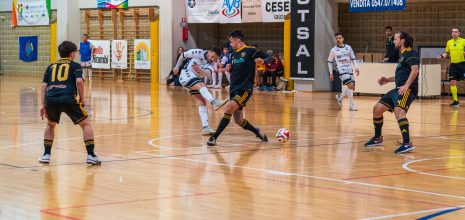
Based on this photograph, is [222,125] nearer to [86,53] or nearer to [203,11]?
[203,11]

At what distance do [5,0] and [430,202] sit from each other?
41.5 metres

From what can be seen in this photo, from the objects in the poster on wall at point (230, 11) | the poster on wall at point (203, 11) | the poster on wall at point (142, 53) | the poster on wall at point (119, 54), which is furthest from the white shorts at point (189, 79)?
A: the poster on wall at point (119, 54)

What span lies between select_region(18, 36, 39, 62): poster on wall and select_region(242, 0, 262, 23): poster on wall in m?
15.5

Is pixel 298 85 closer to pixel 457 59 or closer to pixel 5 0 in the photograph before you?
pixel 457 59

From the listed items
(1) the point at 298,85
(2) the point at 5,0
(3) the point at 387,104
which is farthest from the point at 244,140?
(2) the point at 5,0

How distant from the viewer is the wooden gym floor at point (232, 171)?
8.99 m

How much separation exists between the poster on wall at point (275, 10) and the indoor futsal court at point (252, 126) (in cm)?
5

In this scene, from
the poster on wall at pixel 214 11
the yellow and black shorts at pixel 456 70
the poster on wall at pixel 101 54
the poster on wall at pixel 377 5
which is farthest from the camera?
the poster on wall at pixel 101 54

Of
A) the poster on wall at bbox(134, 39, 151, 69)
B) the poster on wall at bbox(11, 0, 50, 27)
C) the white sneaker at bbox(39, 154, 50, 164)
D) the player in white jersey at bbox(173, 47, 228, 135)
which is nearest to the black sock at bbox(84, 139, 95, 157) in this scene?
the white sneaker at bbox(39, 154, 50, 164)

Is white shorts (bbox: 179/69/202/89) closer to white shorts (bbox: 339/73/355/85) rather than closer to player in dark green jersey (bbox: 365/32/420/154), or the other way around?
player in dark green jersey (bbox: 365/32/420/154)

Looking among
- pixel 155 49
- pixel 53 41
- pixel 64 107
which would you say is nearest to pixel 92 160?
pixel 64 107

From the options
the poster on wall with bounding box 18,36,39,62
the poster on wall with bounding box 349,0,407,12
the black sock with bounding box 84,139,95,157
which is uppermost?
the poster on wall with bounding box 349,0,407,12

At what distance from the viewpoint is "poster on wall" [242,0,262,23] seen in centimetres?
3462

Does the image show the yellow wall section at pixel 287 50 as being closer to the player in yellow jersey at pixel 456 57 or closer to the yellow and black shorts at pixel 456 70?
the player in yellow jersey at pixel 456 57
